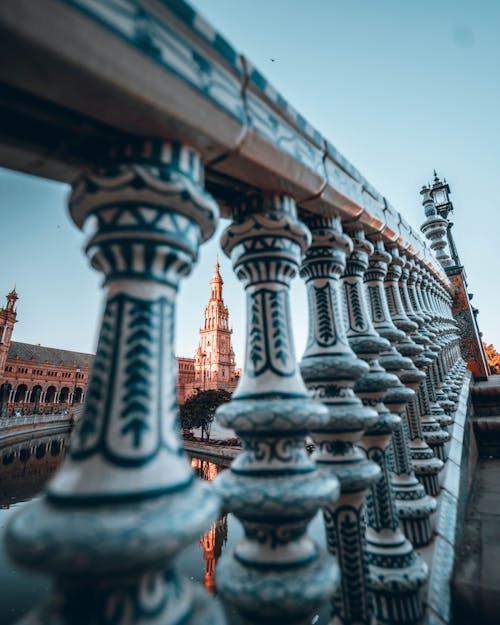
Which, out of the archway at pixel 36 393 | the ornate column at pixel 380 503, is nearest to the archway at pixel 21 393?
the archway at pixel 36 393

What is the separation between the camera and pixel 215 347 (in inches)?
2608

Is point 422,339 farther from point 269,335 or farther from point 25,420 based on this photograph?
point 25,420

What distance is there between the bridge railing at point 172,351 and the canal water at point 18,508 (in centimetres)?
12

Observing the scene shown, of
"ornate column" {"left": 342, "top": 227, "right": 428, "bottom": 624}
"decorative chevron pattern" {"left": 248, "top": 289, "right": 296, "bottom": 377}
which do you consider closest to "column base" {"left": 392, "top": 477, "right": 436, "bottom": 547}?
"ornate column" {"left": 342, "top": 227, "right": 428, "bottom": 624}

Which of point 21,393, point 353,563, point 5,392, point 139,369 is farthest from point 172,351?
point 21,393

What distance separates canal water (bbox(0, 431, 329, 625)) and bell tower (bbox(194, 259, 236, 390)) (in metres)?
31.2

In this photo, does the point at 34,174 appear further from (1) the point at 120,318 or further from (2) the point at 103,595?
(2) the point at 103,595

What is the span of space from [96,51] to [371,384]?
1.70 m

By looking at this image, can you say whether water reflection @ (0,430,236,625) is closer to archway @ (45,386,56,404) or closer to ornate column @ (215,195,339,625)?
ornate column @ (215,195,339,625)

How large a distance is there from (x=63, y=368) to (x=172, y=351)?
2677 inches

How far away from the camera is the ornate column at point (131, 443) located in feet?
1.89

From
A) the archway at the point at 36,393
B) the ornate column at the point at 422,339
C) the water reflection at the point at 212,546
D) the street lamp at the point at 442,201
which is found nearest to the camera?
the ornate column at the point at 422,339

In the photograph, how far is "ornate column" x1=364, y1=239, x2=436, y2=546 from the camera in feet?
7.23

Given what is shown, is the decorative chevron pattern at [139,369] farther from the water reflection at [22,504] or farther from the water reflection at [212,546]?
the water reflection at [212,546]
